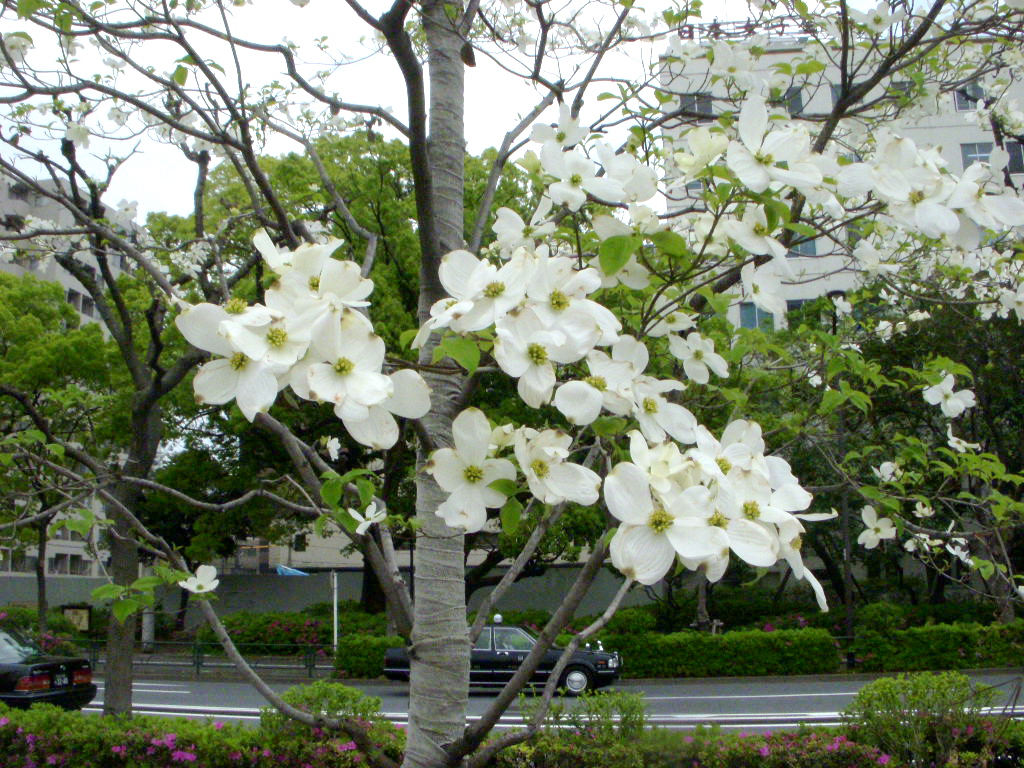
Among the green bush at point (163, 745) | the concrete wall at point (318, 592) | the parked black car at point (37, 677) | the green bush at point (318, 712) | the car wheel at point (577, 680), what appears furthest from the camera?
the concrete wall at point (318, 592)

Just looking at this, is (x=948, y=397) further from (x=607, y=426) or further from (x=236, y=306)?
(x=236, y=306)

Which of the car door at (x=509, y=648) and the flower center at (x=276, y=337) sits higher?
the flower center at (x=276, y=337)

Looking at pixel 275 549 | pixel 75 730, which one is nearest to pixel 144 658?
pixel 75 730

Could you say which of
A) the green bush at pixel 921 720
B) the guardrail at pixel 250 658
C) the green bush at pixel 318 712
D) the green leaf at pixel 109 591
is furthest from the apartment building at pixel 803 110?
the guardrail at pixel 250 658

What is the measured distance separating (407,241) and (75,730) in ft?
30.7

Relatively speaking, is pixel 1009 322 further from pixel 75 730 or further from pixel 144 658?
pixel 144 658

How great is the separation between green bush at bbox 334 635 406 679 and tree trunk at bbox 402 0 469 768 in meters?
13.8

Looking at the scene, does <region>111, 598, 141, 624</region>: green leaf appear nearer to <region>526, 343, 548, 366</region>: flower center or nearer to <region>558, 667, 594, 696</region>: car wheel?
<region>526, 343, 548, 366</region>: flower center

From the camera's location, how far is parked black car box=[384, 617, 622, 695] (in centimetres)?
1292

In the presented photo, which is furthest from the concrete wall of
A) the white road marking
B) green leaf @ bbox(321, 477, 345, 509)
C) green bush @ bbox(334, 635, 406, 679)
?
green leaf @ bbox(321, 477, 345, 509)

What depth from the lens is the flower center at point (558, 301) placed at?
1180 mm

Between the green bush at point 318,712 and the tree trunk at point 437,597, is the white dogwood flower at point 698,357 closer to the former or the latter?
the tree trunk at point 437,597

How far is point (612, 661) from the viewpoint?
13.4 metres

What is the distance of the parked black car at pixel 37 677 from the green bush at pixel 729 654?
29.0 ft
